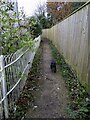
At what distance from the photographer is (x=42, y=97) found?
18.3ft

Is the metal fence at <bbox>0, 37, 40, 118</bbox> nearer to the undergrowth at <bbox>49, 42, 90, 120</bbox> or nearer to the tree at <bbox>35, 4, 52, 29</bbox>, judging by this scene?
the undergrowth at <bbox>49, 42, 90, 120</bbox>

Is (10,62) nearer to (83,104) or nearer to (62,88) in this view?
(83,104)

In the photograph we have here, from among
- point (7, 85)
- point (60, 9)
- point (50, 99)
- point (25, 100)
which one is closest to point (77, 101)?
point (50, 99)

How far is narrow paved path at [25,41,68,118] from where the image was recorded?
14.9ft

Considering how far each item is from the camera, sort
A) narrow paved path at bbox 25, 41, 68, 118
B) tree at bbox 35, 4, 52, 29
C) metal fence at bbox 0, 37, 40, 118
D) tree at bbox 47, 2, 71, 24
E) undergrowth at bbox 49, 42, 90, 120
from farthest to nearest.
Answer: tree at bbox 35, 4, 52, 29
tree at bbox 47, 2, 71, 24
narrow paved path at bbox 25, 41, 68, 118
undergrowth at bbox 49, 42, 90, 120
metal fence at bbox 0, 37, 40, 118

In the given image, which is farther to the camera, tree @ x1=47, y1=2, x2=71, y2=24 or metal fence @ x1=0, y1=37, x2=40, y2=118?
tree @ x1=47, y1=2, x2=71, y2=24

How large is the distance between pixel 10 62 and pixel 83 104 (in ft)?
6.03

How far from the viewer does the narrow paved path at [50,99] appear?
14.9 feet

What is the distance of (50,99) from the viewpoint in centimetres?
543

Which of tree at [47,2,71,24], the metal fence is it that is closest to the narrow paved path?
the metal fence

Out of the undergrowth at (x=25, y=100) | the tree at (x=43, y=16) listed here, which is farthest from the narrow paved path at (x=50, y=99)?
the tree at (x=43, y=16)

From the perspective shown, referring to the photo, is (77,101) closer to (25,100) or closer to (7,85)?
(25,100)

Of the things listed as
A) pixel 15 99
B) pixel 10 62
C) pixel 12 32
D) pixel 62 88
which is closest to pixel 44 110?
pixel 15 99

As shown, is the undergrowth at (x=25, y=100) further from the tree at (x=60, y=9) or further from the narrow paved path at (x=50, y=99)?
the tree at (x=60, y=9)
